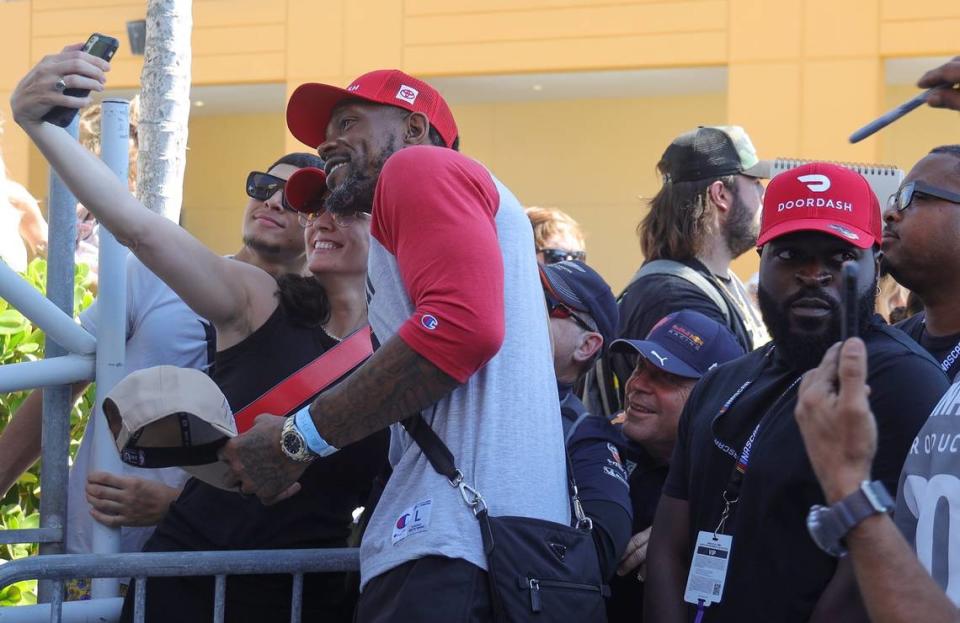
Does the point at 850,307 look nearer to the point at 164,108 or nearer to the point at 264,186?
the point at 264,186

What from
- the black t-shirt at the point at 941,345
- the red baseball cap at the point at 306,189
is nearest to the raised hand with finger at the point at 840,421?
the black t-shirt at the point at 941,345

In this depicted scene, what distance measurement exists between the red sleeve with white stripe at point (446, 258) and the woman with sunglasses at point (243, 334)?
87 centimetres

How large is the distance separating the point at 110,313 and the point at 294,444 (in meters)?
0.86

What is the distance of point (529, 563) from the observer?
112 inches

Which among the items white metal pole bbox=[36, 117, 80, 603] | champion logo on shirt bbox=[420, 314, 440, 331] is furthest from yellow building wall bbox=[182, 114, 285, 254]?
champion logo on shirt bbox=[420, 314, 440, 331]

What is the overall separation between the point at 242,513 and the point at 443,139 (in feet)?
3.85

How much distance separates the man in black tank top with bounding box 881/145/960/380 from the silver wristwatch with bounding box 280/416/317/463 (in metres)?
1.91

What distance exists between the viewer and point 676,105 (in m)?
16.5

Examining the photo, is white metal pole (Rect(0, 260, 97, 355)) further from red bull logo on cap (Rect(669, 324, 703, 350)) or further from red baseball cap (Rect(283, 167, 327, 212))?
red bull logo on cap (Rect(669, 324, 703, 350))

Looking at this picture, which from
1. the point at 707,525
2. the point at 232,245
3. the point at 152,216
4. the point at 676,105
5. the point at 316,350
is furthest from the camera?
the point at 232,245

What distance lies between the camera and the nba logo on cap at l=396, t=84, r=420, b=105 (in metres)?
3.55

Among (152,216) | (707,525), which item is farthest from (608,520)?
(152,216)

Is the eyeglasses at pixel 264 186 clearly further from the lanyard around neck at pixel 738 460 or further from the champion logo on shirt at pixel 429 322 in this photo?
the lanyard around neck at pixel 738 460

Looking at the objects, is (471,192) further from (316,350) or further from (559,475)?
(316,350)
